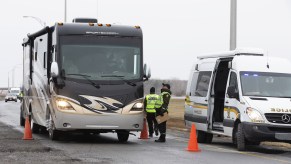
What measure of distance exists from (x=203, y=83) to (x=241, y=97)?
9.32 feet

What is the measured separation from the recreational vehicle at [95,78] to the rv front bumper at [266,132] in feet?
10.6

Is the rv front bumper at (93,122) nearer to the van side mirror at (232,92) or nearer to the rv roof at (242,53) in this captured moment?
the van side mirror at (232,92)

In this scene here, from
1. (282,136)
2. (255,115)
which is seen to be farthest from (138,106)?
(282,136)

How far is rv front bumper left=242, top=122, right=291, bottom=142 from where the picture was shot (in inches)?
665

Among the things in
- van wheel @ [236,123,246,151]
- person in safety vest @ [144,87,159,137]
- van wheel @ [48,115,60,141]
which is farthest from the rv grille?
van wheel @ [48,115,60,141]

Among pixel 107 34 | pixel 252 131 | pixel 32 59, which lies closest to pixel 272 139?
pixel 252 131

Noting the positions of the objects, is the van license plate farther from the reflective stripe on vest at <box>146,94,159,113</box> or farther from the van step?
the reflective stripe on vest at <box>146,94,159,113</box>

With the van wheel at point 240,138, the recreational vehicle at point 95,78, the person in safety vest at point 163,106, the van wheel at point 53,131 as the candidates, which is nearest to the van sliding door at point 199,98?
the person in safety vest at point 163,106

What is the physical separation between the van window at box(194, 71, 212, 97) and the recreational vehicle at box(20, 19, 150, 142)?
6.78 feet

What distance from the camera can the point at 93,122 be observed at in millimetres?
18344

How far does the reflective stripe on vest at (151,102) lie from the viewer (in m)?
21.0

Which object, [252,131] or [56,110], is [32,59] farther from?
[252,131]

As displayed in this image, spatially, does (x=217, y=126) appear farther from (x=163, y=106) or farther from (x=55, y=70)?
(x=55, y=70)

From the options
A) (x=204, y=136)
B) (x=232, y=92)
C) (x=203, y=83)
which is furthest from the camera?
(x=204, y=136)
